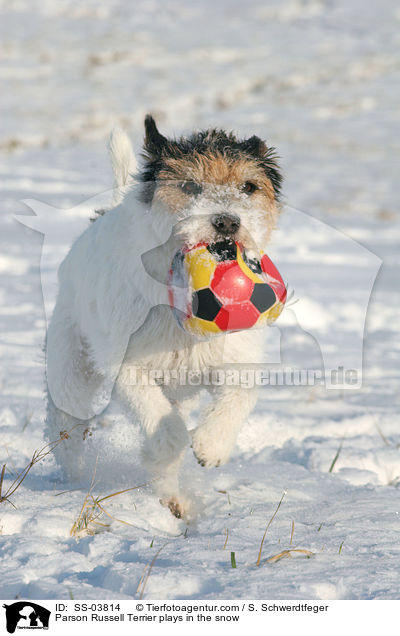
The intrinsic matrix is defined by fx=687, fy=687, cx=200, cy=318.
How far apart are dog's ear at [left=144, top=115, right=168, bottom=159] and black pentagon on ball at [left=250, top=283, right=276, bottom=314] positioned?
89cm

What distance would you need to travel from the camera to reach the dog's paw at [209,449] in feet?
9.89

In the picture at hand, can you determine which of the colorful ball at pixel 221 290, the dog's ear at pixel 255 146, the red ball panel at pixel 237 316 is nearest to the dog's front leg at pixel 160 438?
the colorful ball at pixel 221 290

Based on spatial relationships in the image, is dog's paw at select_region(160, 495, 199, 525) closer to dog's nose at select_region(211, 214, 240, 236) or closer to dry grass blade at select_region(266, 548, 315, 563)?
dry grass blade at select_region(266, 548, 315, 563)

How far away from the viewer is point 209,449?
301 cm

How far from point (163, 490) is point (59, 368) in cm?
103

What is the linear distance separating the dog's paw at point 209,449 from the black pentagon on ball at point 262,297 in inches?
26.0

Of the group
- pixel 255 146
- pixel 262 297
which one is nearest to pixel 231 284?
pixel 262 297

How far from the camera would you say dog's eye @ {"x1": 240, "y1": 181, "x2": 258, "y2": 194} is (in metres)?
3.11

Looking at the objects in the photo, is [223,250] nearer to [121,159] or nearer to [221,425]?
[221,425]

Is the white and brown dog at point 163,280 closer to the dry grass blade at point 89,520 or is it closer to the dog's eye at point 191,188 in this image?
the dog's eye at point 191,188

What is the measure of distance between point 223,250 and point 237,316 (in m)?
0.27
